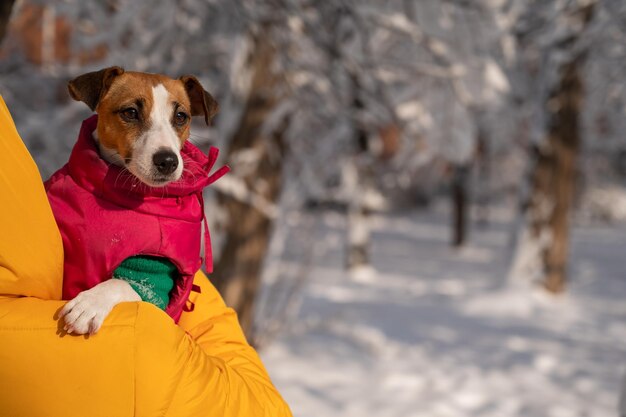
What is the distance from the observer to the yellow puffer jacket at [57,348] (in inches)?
64.2

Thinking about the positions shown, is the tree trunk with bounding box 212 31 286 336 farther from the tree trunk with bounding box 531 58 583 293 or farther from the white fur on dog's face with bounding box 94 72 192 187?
the tree trunk with bounding box 531 58 583 293

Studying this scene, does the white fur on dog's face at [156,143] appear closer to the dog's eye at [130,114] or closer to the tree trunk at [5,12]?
the dog's eye at [130,114]

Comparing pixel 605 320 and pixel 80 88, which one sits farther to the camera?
pixel 605 320

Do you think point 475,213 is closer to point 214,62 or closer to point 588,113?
point 588,113

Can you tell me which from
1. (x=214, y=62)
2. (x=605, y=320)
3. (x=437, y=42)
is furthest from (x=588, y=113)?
(x=437, y=42)

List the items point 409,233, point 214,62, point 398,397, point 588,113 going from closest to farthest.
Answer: point 398,397, point 214,62, point 588,113, point 409,233

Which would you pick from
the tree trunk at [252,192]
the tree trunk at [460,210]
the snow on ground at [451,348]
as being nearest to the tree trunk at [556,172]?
the snow on ground at [451,348]

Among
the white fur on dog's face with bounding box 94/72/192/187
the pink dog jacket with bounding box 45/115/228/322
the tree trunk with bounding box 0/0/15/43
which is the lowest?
the pink dog jacket with bounding box 45/115/228/322

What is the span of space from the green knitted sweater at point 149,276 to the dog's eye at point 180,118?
47cm

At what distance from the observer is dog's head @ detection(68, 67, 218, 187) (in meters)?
2.01

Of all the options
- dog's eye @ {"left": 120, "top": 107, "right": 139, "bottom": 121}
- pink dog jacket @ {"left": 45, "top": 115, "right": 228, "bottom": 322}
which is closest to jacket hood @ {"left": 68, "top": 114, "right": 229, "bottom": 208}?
pink dog jacket @ {"left": 45, "top": 115, "right": 228, "bottom": 322}

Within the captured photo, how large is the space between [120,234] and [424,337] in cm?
636

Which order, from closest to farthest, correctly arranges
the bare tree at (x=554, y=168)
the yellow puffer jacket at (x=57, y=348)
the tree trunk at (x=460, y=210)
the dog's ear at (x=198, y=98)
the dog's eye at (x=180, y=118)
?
1. the yellow puffer jacket at (x=57, y=348)
2. the dog's eye at (x=180, y=118)
3. the dog's ear at (x=198, y=98)
4. the bare tree at (x=554, y=168)
5. the tree trunk at (x=460, y=210)

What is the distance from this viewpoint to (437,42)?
4160 millimetres
